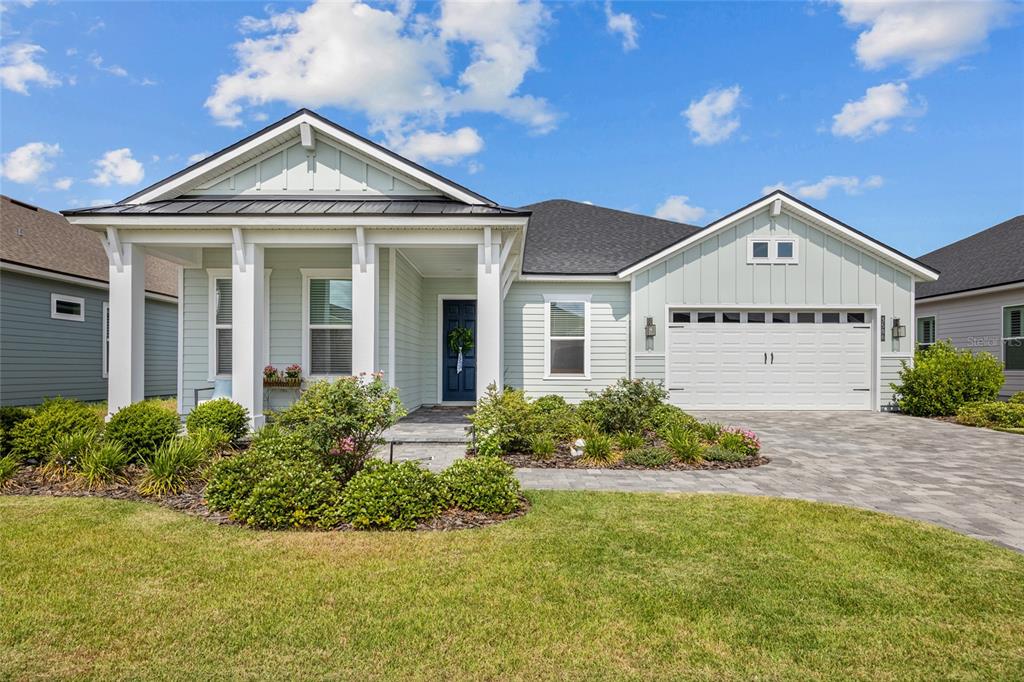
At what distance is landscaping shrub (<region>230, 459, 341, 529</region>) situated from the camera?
14.8 ft

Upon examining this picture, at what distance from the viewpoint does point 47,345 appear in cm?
1259

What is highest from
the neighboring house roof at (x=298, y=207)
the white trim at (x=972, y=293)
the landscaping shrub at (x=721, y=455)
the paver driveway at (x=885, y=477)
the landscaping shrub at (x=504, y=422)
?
the neighboring house roof at (x=298, y=207)

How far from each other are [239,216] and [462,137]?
1803 cm

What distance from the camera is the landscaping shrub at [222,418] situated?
7.65m

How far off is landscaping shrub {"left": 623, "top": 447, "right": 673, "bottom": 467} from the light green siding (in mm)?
6254

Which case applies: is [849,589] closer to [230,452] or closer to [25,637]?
[25,637]

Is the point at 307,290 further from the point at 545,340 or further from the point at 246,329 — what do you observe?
the point at 545,340

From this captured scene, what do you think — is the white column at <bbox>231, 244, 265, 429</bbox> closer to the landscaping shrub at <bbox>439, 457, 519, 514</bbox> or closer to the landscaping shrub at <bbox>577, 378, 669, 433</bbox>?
the landscaping shrub at <bbox>439, 457, 519, 514</bbox>

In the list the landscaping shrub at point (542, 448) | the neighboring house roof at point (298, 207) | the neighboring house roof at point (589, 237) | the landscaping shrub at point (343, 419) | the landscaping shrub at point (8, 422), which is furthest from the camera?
the neighboring house roof at point (589, 237)

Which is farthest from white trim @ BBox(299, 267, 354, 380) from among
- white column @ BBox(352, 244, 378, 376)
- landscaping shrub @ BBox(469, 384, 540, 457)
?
landscaping shrub @ BBox(469, 384, 540, 457)

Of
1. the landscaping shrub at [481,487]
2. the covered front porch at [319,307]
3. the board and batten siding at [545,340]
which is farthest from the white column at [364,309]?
the board and batten siding at [545,340]

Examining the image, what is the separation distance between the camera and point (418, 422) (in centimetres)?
1004

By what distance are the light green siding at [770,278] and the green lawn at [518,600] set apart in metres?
8.93

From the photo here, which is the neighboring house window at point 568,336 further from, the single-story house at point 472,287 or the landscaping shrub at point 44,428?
the landscaping shrub at point 44,428
